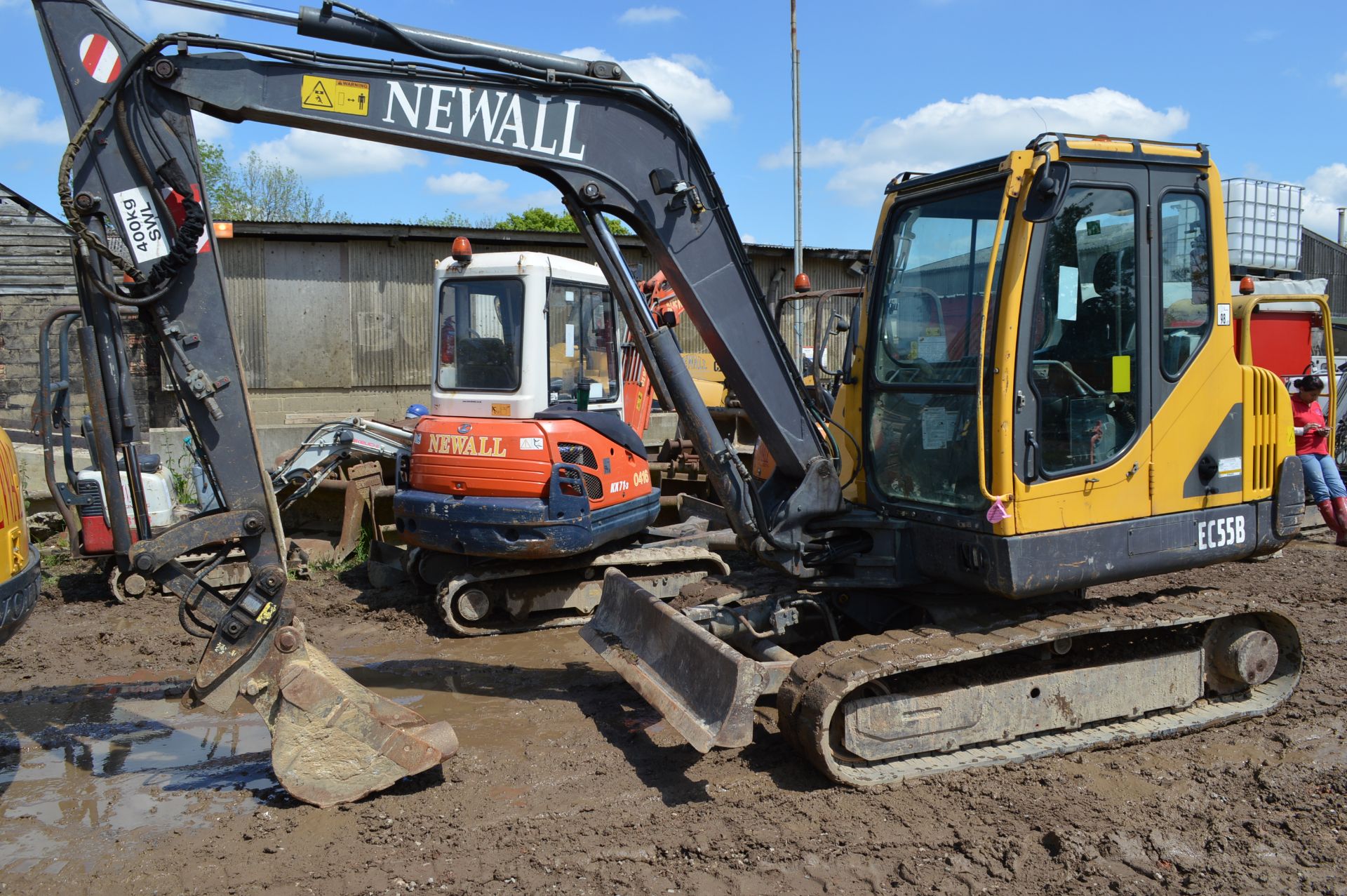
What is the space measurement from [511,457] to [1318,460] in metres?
5.48

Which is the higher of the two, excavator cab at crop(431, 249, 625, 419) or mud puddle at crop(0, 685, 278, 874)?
excavator cab at crop(431, 249, 625, 419)

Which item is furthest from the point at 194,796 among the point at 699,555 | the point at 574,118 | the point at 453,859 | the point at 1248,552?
the point at 1248,552

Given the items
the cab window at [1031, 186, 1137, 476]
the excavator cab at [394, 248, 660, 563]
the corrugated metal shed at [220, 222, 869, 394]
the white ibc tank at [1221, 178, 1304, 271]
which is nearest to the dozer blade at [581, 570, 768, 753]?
the excavator cab at [394, 248, 660, 563]

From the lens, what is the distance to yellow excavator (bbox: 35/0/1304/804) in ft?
13.3

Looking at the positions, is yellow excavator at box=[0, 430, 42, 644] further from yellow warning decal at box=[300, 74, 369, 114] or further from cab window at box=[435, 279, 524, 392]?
cab window at box=[435, 279, 524, 392]

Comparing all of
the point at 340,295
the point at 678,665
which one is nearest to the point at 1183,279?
the point at 678,665

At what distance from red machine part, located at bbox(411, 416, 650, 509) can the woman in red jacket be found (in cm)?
416

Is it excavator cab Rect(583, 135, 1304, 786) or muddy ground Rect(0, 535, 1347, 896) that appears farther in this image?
excavator cab Rect(583, 135, 1304, 786)

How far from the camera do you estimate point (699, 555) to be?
7.55 m

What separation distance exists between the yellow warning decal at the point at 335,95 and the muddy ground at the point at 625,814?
2.91m

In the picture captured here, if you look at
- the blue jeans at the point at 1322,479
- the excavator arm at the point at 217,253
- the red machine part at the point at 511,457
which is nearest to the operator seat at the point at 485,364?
the red machine part at the point at 511,457

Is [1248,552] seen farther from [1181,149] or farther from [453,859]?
[453,859]

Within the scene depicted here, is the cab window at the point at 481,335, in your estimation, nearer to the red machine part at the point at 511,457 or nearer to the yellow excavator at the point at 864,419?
the red machine part at the point at 511,457

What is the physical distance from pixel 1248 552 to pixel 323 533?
24.7 feet
